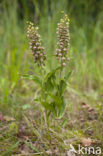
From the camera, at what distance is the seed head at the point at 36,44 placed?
5.41ft

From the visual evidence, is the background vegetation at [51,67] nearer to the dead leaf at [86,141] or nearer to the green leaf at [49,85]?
the dead leaf at [86,141]

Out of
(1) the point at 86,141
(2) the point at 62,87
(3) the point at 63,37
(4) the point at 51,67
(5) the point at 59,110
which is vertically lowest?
(1) the point at 86,141

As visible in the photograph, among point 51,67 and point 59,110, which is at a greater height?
point 51,67

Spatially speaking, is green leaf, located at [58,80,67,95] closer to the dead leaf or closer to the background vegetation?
the background vegetation

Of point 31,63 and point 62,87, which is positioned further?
point 31,63

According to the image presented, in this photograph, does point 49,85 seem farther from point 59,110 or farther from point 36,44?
point 36,44

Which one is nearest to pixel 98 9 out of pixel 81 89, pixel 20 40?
pixel 20 40

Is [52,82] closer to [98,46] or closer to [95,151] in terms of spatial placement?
[95,151]

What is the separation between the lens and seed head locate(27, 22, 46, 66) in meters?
1.65

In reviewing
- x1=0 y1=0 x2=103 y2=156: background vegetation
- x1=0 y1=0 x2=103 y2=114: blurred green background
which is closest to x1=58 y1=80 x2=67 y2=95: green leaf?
x1=0 y1=0 x2=103 y2=156: background vegetation

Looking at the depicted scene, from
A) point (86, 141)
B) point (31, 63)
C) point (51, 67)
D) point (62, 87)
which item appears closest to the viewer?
point (86, 141)

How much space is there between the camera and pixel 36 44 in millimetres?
1647

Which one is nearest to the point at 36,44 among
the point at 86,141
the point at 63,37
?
the point at 63,37

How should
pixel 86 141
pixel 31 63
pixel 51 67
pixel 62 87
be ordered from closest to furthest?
pixel 86 141 → pixel 62 87 → pixel 51 67 → pixel 31 63
